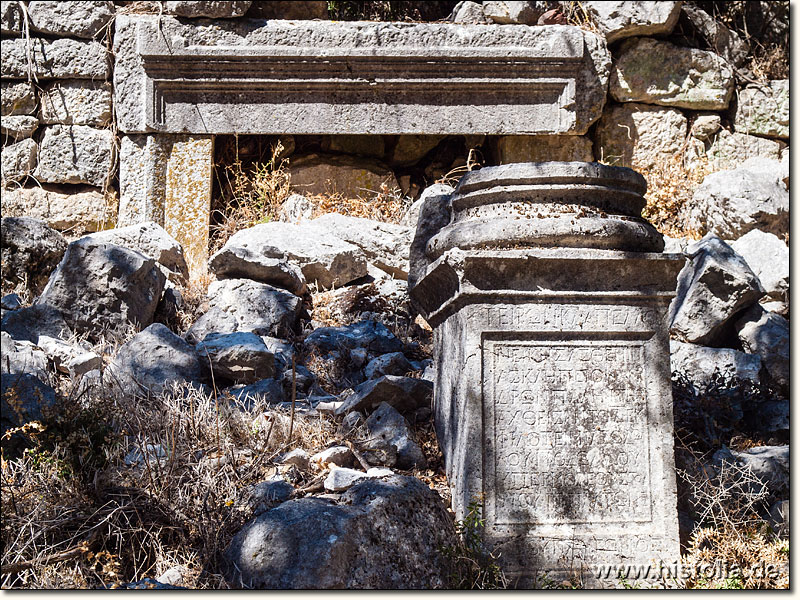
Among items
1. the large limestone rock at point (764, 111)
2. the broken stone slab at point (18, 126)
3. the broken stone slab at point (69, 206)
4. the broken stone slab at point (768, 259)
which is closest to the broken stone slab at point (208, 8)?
the broken stone slab at point (18, 126)

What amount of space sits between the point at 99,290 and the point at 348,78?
287 cm

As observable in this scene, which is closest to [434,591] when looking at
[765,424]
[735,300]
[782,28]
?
[765,424]

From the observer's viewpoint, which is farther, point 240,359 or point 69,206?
point 69,206

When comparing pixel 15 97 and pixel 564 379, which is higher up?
pixel 15 97

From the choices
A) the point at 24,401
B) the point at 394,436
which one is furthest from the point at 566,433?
the point at 24,401

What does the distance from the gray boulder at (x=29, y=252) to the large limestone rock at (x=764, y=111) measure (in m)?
5.73

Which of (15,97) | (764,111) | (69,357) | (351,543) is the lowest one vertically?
(69,357)

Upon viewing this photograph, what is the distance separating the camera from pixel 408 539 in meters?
2.95

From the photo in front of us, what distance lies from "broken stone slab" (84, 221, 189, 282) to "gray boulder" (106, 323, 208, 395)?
1.45m

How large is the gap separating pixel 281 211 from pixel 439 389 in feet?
11.5

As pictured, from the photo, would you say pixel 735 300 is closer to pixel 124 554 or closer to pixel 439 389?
pixel 439 389

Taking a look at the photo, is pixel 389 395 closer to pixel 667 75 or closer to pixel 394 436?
pixel 394 436

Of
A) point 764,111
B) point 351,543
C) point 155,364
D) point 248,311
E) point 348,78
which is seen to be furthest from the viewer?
point 764,111

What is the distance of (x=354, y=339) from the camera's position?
5.00m
